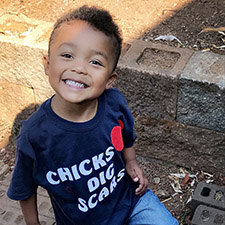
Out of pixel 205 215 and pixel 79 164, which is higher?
pixel 79 164

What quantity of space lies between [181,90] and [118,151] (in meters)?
1.00

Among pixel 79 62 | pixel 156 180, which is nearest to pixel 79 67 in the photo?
pixel 79 62

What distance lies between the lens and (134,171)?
2508 millimetres

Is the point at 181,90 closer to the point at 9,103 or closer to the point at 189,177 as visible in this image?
the point at 189,177

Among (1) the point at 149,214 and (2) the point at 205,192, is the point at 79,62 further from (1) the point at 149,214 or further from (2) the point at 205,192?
(2) the point at 205,192

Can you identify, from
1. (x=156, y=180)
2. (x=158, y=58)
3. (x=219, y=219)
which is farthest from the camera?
(x=156, y=180)

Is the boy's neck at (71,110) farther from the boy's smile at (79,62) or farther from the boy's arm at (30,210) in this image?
the boy's arm at (30,210)

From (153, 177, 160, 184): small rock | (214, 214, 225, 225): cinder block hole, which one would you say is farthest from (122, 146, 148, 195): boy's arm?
(153, 177, 160, 184): small rock

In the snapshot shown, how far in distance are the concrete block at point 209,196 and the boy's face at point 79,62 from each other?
1328 mm

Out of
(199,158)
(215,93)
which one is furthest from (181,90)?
(199,158)

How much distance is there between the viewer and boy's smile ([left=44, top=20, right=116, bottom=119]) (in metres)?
2.05

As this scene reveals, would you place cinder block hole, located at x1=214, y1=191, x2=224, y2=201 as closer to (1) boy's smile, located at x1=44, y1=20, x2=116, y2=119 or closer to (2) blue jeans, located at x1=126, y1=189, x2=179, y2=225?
(2) blue jeans, located at x1=126, y1=189, x2=179, y2=225

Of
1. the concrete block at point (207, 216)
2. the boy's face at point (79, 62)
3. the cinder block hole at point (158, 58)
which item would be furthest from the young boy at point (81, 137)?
the cinder block hole at point (158, 58)

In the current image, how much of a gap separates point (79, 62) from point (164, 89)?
1.27 metres
